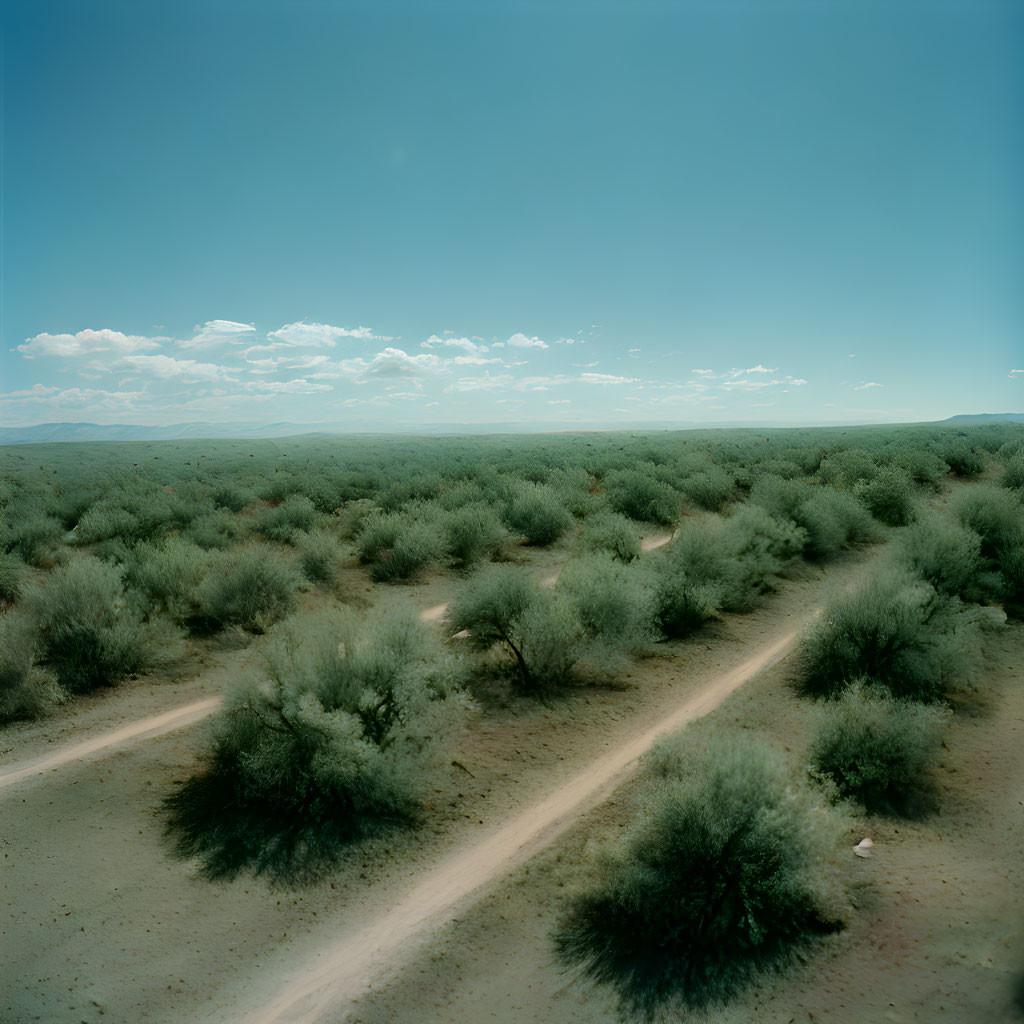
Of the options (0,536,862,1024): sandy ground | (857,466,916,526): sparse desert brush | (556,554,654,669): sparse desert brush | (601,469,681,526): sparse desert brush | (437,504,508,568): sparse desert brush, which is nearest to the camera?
(0,536,862,1024): sandy ground

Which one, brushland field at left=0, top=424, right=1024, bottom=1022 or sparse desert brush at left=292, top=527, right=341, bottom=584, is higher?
sparse desert brush at left=292, top=527, right=341, bottom=584

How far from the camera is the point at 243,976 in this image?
5.75 meters

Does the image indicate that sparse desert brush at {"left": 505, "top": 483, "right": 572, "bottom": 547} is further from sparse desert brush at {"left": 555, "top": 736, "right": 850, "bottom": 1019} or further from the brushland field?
sparse desert brush at {"left": 555, "top": 736, "right": 850, "bottom": 1019}

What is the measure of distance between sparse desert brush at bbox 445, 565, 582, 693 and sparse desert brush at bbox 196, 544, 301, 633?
5.24m

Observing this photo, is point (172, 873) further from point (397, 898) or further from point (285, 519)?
point (285, 519)

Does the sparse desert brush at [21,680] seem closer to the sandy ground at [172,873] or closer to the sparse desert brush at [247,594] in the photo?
the sandy ground at [172,873]

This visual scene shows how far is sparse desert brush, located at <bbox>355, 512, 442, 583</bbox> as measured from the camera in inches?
749

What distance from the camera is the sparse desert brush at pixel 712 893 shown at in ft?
18.1

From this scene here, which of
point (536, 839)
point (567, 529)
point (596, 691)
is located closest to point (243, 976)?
point (536, 839)

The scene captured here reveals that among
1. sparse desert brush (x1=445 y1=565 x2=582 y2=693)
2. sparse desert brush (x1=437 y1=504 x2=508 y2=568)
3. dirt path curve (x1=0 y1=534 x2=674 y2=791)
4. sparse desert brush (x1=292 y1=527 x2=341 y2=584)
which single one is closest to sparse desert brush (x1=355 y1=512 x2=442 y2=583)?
sparse desert brush (x1=437 y1=504 x2=508 y2=568)

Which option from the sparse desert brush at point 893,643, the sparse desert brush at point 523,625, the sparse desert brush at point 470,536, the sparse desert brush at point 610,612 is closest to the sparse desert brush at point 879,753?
the sparse desert brush at point 893,643

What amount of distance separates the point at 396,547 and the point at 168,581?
6826mm

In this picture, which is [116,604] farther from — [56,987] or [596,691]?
[596,691]

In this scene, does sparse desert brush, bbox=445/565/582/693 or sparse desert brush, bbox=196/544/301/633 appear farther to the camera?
sparse desert brush, bbox=196/544/301/633
